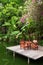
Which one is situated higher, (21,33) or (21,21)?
(21,21)

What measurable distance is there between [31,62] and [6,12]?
7.30 meters

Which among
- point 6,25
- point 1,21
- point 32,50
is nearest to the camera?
point 32,50

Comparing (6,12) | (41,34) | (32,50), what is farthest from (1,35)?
(32,50)

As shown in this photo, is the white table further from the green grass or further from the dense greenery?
the dense greenery

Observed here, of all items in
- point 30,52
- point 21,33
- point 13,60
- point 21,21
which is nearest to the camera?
point 30,52

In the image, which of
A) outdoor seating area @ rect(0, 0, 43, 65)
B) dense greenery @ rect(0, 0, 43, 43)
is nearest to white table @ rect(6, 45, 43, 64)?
outdoor seating area @ rect(0, 0, 43, 65)

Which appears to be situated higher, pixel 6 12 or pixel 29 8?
pixel 29 8

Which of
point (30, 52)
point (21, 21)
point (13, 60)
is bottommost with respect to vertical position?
point (13, 60)

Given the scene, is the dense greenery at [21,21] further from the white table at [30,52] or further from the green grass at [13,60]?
the green grass at [13,60]

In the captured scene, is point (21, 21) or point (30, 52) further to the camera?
point (21, 21)

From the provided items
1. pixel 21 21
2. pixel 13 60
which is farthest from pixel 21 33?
pixel 13 60

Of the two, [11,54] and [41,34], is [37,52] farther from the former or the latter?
[41,34]

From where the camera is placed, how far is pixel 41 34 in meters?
14.1

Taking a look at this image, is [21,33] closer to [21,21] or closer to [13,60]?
[21,21]
